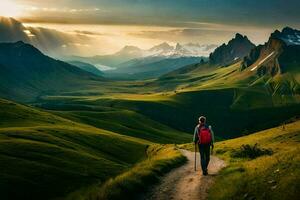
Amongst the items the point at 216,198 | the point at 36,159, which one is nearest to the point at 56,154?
the point at 36,159

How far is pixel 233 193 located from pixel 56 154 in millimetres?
39974

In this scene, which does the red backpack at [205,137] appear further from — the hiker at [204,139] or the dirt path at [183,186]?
the dirt path at [183,186]

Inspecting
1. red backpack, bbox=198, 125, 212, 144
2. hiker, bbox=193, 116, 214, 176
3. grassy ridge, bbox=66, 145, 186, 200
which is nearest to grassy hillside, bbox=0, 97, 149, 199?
grassy ridge, bbox=66, 145, 186, 200

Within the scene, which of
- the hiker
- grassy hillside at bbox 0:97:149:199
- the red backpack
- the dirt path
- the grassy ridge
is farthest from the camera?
grassy hillside at bbox 0:97:149:199

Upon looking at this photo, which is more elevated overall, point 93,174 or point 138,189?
point 138,189

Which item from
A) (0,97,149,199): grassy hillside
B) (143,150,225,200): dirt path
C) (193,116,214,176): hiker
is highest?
(193,116,214,176): hiker

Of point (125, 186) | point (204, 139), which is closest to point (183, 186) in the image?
point (125, 186)

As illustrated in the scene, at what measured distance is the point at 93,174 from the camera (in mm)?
55000

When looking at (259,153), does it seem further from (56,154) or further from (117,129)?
(117,129)

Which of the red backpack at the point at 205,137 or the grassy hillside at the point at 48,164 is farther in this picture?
the grassy hillside at the point at 48,164

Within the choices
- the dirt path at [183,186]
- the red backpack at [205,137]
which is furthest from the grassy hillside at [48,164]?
the red backpack at [205,137]

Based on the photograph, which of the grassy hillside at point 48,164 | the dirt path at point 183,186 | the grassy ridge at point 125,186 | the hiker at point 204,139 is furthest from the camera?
the grassy hillside at point 48,164

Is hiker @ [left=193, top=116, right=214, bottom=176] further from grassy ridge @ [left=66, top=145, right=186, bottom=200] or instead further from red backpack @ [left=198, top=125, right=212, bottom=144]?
grassy ridge @ [left=66, top=145, right=186, bottom=200]

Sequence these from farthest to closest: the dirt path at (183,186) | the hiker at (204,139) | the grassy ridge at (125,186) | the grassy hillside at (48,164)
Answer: the grassy hillside at (48,164) < the hiker at (204,139) < the dirt path at (183,186) < the grassy ridge at (125,186)
